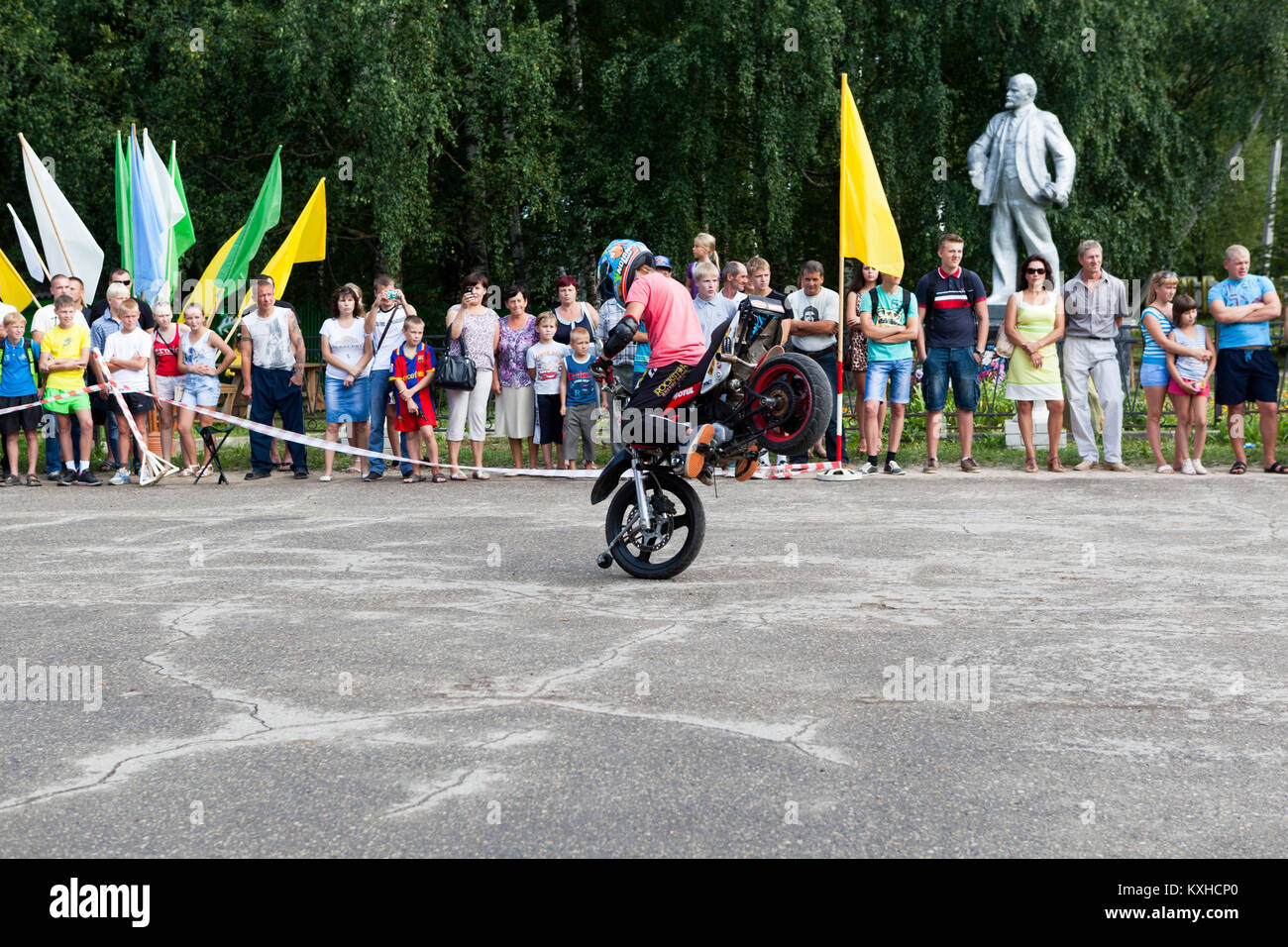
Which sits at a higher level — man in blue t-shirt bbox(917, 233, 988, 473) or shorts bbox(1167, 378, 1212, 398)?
man in blue t-shirt bbox(917, 233, 988, 473)

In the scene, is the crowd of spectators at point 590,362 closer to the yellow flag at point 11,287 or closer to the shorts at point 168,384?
the shorts at point 168,384

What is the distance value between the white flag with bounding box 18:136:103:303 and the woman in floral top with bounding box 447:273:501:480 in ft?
19.0

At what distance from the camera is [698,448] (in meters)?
7.82

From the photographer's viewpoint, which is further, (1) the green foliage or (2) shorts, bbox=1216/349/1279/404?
(1) the green foliage

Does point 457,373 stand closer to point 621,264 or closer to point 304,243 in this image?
point 621,264

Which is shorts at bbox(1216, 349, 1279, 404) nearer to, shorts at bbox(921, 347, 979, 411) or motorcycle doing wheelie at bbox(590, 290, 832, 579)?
shorts at bbox(921, 347, 979, 411)

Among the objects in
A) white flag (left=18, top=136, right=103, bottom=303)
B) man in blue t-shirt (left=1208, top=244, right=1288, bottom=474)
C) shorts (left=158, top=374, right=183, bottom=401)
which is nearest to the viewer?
man in blue t-shirt (left=1208, top=244, right=1288, bottom=474)

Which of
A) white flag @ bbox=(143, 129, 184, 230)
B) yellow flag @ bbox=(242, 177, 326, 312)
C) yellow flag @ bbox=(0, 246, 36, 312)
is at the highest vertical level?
white flag @ bbox=(143, 129, 184, 230)

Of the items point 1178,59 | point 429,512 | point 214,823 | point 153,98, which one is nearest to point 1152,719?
point 214,823

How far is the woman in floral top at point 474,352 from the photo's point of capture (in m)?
13.9

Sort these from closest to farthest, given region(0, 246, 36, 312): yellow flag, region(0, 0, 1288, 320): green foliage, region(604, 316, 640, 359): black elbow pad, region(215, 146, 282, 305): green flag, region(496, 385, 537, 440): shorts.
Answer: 1. region(604, 316, 640, 359): black elbow pad
2. region(496, 385, 537, 440): shorts
3. region(0, 246, 36, 312): yellow flag
4. region(215, 146, 282, 305): green flag
5. region(0, 0, 1288, 320): green foliage

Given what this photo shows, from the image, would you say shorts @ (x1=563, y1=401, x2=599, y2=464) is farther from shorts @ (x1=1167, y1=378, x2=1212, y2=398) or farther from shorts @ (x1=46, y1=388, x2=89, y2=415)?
shorts @ (x1=1167, y1=378, x2=1212, y2=398)

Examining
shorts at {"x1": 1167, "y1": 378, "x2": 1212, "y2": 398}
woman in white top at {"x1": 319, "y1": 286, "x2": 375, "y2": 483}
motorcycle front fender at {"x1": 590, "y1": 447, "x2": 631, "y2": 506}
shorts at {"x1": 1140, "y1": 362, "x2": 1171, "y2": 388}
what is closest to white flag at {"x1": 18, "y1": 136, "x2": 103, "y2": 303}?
woman in white top at {"x1": 319, "y1": 286, "x2": 375, "y2": 483}

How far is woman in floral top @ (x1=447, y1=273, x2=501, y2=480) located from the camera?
13.9 meters
